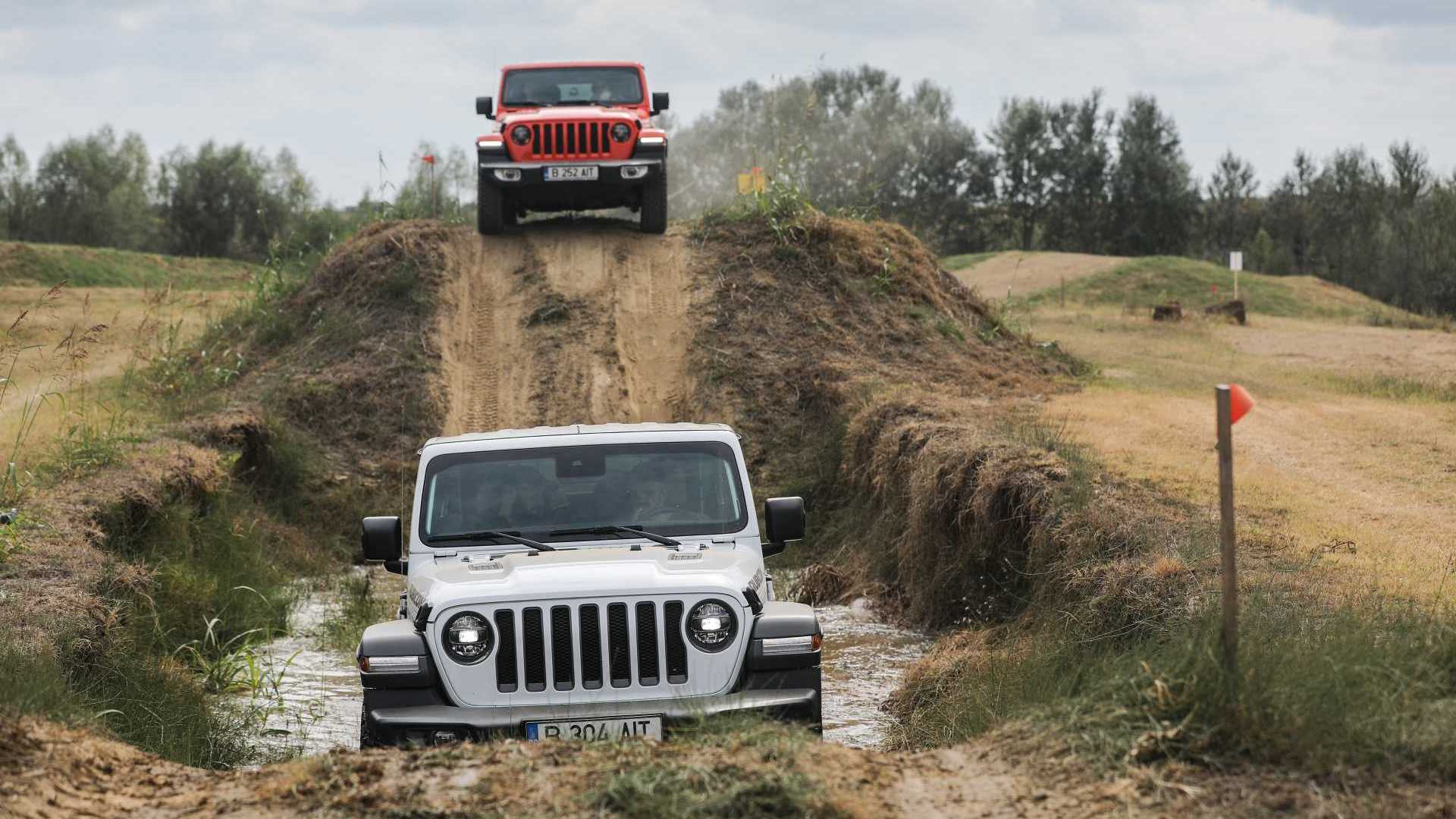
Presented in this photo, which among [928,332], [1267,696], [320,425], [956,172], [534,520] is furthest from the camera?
[956,172]

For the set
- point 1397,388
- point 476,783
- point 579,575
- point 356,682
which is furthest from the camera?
point 1397,388

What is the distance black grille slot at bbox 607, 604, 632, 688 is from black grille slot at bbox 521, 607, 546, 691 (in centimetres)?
27

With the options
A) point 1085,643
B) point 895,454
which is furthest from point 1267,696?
point 895,454

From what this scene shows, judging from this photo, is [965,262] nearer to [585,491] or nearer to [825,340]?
[825,340]

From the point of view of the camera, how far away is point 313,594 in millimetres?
12570

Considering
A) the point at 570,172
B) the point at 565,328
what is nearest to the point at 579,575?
the point at 565,328

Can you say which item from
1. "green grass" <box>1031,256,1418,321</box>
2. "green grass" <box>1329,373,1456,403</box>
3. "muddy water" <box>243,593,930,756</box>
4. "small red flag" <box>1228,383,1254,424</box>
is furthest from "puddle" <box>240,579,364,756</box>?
"green grass" <box>1031,256,1418,321</box>

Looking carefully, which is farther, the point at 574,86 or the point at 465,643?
the point at 574,86

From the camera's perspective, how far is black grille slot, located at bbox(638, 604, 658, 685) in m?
5.80

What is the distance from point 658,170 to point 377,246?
3774 mm

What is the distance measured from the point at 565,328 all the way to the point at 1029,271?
2486 centimetres

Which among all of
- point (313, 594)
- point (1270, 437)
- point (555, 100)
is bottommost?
point (313, 594)

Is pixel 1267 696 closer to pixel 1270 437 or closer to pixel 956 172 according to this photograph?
pixel 1270 437

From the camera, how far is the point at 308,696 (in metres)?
9.08
